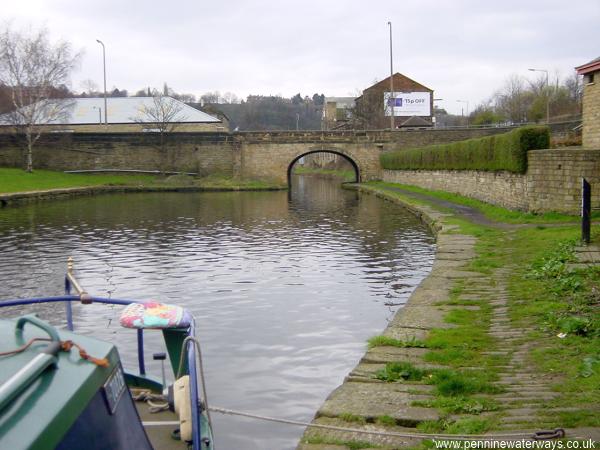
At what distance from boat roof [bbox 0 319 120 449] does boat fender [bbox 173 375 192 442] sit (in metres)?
1.16

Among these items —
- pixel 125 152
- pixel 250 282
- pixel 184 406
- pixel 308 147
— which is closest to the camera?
pixel 184 406

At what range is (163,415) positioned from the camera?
517 cm

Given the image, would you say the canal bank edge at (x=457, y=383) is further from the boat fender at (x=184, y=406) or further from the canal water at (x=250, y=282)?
the boat fender at (x=184, y=406)

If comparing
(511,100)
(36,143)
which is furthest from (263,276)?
(511,100)

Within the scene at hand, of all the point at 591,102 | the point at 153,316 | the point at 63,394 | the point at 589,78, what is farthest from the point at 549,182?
the point at 63,394

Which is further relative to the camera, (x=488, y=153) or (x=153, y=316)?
(x=488, y=153)

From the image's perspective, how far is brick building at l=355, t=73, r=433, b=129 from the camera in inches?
2921

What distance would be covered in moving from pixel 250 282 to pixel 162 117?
4594 cm

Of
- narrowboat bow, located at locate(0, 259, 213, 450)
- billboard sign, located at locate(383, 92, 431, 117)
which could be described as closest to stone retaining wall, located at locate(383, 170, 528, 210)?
narrowboat bow, located at locate(0, 259, 213, 450)

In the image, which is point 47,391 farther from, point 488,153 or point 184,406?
point 488,153

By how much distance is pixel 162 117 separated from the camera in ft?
184

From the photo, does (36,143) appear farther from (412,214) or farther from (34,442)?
(34,442)

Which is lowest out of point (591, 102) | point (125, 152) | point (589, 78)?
point (125, 152)

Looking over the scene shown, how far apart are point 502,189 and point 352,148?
2766 cm
